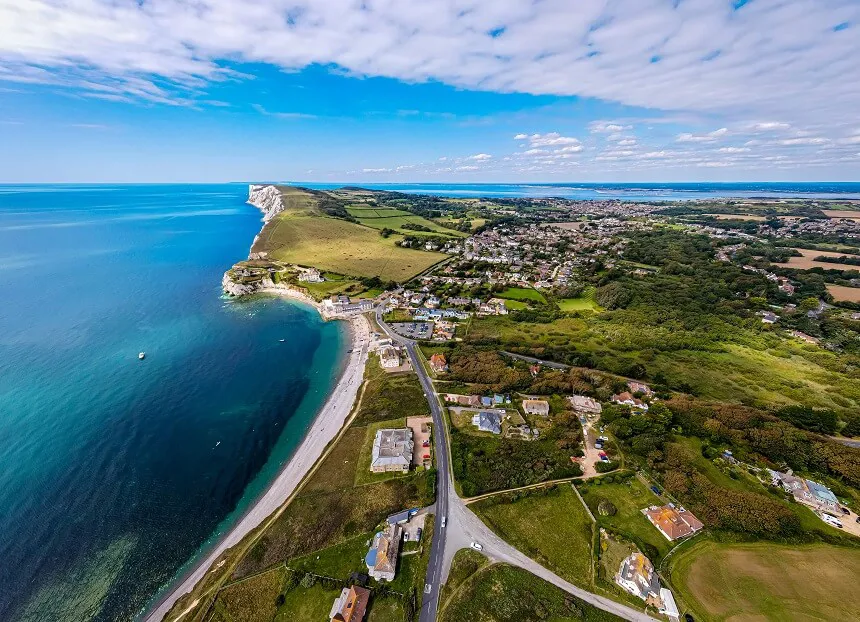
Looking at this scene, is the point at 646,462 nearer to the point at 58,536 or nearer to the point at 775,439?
the point at 775,439

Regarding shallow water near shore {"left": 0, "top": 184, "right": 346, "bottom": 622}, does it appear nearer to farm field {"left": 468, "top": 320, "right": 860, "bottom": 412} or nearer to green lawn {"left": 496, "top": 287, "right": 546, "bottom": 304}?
farm field {"left": 468, "top": 320, "right": 860, "bottom": 412}

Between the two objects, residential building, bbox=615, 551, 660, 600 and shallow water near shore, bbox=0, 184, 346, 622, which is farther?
shallow water near shore, bbox=0, 184, 346, 622

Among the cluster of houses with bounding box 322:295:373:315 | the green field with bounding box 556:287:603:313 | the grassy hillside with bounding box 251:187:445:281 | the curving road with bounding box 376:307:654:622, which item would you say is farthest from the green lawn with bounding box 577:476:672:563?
the grassy hillside with bounding box 251:187:445:281

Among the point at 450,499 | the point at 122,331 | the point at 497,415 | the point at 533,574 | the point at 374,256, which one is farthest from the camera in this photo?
the point at 374,256

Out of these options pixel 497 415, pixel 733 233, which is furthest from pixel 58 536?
pixel 733 233

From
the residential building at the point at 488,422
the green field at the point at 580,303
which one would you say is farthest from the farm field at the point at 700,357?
the residential building at the point at 488,422

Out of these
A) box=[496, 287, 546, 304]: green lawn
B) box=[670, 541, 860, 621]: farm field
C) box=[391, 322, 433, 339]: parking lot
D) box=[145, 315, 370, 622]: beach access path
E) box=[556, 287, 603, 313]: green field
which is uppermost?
box=[670, 541, 860, 621]: farm field

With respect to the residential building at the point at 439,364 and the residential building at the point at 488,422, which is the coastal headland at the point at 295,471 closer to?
the residential building at the point at 439,364
